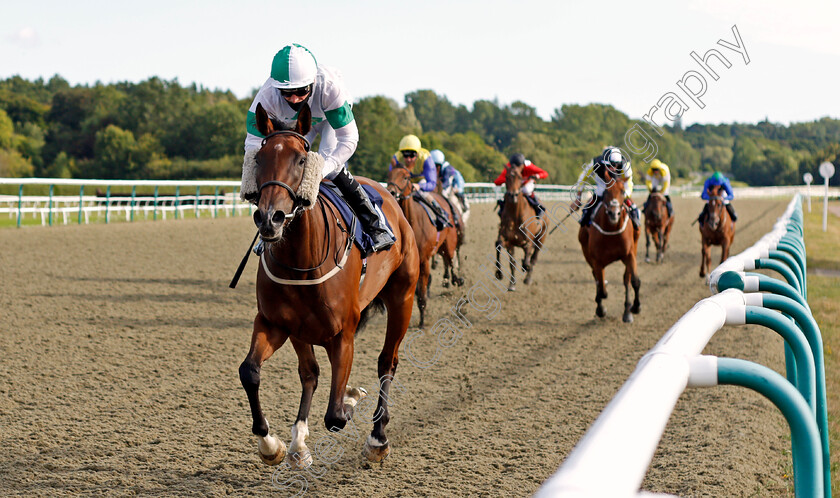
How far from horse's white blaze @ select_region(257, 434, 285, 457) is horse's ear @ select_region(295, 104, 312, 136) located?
1.49 meters

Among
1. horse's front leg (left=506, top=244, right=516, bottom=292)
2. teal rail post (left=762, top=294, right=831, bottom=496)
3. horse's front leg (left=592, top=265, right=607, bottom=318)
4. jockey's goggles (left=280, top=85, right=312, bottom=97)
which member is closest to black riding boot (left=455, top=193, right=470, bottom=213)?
horse's front leg (left=506, top=244, right=516, bottom=292)

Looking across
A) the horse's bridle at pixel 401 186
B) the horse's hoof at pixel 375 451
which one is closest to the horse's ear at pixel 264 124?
the horse's hoof at pixel 375 451

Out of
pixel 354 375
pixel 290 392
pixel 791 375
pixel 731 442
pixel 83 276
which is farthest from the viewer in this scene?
pixel 83 276

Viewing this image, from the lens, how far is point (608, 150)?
8.50 m

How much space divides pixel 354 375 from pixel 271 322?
2323mm

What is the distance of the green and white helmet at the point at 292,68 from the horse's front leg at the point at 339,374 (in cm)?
123

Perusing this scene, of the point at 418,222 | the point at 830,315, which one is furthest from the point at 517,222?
the point at 830,315

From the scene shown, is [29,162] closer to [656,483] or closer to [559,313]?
[559,313]

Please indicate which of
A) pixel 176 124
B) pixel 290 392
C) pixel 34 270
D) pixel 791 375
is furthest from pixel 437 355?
pixel 176 124

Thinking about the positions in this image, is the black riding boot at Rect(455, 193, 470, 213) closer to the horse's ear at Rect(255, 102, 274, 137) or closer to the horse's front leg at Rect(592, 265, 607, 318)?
the horse's front leg at Rect(592, 265, 607, 318)

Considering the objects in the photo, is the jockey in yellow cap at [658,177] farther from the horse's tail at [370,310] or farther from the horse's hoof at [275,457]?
the horse's hoof at [275,457]

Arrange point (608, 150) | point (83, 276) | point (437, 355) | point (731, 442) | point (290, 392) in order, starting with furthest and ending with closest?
point (83, 276)
point (608, 150)
point (437, 355)
point (290, 392)
point (731, 442)

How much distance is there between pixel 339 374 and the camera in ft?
12.0

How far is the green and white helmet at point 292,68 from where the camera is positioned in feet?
11.7
